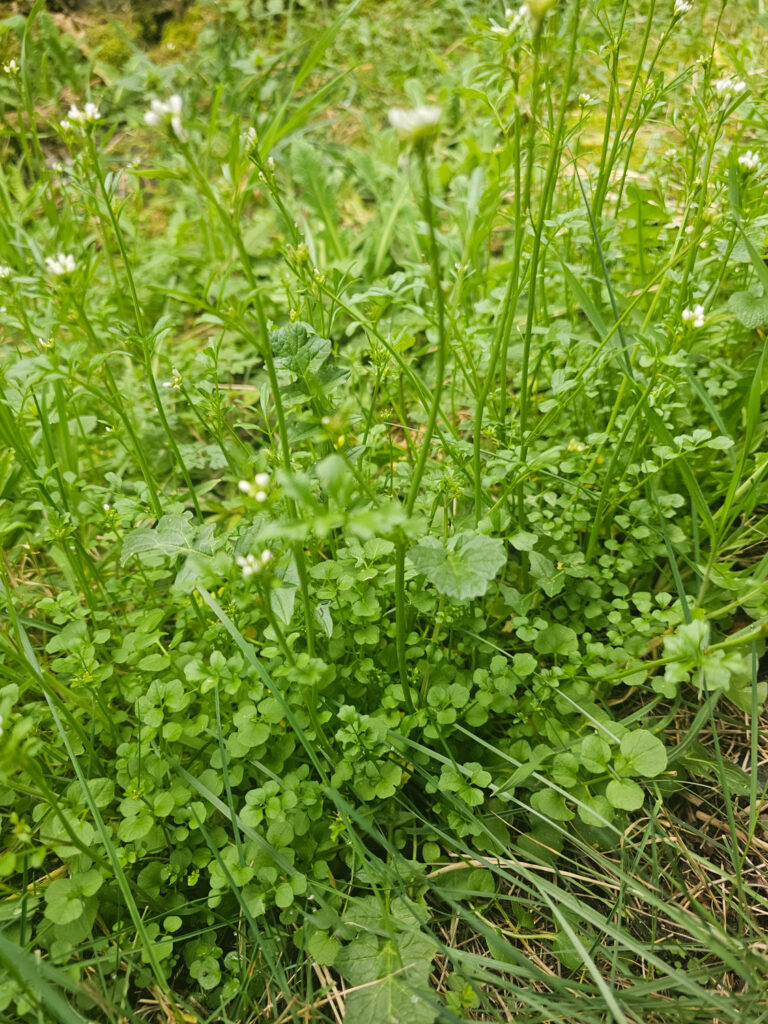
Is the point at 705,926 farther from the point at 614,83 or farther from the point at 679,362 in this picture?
the point at 614,83

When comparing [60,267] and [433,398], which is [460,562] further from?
[60,267]

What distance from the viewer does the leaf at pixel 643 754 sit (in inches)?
48.9

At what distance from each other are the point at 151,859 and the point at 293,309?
3.95ft

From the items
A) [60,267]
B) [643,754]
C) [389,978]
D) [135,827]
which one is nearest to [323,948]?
[389,978]

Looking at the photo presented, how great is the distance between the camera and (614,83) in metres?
1.37

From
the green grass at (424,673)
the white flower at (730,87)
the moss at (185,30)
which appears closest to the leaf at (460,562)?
the green grass at (424,673)

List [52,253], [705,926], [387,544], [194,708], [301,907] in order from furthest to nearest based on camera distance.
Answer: [52,253], [194,708], [387,544], [301,907], [705,926]

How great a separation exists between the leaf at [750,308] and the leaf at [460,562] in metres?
0.83

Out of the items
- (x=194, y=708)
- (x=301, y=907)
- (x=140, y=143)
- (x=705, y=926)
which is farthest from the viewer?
(x=140, y=143)

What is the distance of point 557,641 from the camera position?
57.7 inches

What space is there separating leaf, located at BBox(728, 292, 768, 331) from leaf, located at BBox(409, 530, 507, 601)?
831mm

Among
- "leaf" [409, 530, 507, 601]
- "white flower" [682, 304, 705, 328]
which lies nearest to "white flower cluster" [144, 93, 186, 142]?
"leaf" [409, 530, 507, 601]

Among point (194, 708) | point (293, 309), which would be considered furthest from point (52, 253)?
point (194, 708)

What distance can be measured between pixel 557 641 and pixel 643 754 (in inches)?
11.5
